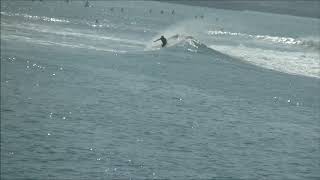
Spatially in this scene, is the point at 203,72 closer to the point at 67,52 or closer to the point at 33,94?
the point at 67,52

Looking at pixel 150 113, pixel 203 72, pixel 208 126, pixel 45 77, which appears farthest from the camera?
pixel 203 72

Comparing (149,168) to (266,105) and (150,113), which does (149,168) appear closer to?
(150,113)

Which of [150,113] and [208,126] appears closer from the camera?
[208,126]

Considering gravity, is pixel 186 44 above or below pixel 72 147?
above

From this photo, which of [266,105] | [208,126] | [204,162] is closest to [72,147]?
[204,162]

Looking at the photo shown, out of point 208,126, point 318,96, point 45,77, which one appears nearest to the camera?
point 208,126

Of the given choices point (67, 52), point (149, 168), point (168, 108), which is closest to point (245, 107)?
point (168, 108)

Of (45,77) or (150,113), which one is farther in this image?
→ (45,77)

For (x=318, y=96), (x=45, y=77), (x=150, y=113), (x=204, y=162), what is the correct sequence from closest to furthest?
(x=204, y=162)
(x=150, y=113)
(x=45, y=77)
(x=318, y=96)

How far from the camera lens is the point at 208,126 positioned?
770 inches

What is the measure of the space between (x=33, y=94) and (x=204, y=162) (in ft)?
30.3

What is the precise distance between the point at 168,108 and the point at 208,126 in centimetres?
285

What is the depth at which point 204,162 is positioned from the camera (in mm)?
15016

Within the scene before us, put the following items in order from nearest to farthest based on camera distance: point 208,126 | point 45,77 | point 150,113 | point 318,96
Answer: point 208,126 → point 150,113 → point 45,77 → point 318,96
